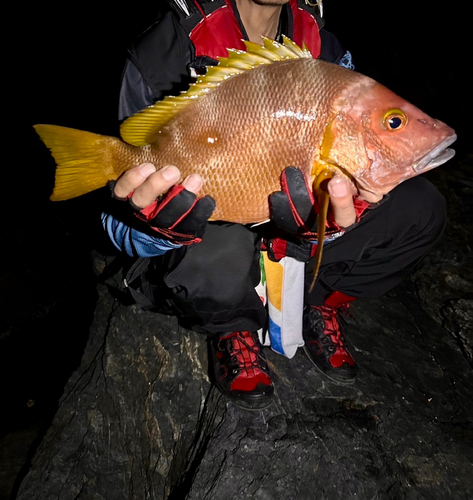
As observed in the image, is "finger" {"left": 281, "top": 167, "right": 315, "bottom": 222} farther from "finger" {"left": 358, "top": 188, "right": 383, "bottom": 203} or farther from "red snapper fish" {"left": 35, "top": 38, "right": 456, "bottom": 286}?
"finger" {"left": 358, "top": 188, "right": 383, "bottom": 203}

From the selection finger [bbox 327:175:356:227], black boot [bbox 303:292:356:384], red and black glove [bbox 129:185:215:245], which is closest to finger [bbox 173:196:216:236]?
red and black glove [bbox 129:185:215:245]

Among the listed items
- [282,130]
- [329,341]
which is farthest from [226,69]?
[329,341]

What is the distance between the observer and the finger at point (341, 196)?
46.8 inches

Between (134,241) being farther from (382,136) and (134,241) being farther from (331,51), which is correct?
(331,51)

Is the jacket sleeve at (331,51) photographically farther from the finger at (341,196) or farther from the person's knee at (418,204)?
the finger at (341,196)

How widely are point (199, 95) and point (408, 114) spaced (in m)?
0.70

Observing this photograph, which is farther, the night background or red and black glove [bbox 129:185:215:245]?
the night background

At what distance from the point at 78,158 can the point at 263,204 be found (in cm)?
72

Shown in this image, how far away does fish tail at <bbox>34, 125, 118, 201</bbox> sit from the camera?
53.8 inches

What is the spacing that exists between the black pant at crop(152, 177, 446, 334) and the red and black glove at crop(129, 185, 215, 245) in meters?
0.23

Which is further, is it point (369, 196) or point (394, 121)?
point (369, 196)

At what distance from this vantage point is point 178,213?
1374 millimetres

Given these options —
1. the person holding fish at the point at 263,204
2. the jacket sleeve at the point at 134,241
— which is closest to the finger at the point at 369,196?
the person holding fish at the point at 263,204

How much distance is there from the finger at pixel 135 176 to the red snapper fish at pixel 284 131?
0.05 m
